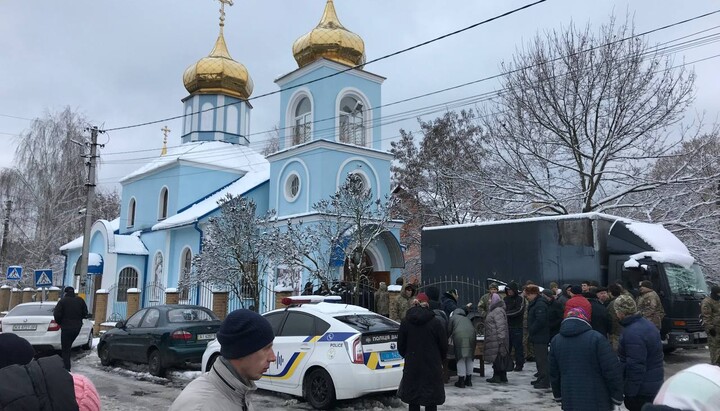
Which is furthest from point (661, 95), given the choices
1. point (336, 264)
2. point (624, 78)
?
point (336, 264)

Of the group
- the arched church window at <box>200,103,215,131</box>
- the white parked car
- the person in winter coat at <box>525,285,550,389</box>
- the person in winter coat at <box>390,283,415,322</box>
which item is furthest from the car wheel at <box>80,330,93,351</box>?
the arched church window at <box>200,103,215,131</box>

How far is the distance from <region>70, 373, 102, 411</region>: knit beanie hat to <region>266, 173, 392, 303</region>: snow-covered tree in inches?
550

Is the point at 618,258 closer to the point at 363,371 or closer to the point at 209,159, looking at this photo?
the point at 363,371

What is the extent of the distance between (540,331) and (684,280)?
5950 mm

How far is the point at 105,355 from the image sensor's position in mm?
13531

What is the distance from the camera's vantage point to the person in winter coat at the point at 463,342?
983cm

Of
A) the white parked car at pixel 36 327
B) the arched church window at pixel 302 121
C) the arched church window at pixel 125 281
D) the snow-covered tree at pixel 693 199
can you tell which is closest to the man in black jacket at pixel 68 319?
the white parked car at pixel 36 327

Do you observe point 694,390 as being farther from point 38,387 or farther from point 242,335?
point 38,387

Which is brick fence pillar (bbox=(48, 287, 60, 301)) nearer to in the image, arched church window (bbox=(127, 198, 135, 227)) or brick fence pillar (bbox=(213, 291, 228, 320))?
arched church window (bbox=(127, 198, 135, 227))

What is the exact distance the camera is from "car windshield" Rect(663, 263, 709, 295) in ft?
43.3

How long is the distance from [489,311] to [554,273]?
3.84 m

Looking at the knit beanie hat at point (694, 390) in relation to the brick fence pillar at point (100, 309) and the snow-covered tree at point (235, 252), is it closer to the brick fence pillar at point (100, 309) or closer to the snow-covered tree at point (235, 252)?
the snow-covered tree at point (235, 252)

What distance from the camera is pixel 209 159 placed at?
100 feet

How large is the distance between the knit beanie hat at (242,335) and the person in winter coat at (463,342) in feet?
25.3
